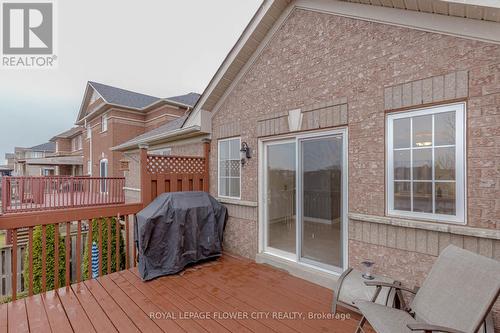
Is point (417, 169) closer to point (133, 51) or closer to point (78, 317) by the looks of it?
point (78, 317)

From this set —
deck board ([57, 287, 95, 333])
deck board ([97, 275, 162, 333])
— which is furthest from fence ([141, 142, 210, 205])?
deck board ([57, 287, 95, 333])

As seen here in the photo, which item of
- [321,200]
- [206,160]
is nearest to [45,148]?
[206,160]

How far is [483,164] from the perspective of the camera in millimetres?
2484

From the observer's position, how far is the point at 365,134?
3.27 m

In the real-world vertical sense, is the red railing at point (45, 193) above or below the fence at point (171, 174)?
below

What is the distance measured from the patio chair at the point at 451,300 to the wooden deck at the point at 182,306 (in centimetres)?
76

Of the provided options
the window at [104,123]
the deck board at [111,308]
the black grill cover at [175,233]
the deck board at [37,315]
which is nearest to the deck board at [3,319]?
the deck board at [37,315]

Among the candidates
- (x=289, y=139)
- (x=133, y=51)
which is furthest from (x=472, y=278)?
(x=133, y=51)

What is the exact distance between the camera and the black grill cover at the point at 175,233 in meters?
3.96

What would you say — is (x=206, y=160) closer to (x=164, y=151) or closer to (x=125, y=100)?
(x=164, y=151)

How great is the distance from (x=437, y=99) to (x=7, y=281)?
13548mm

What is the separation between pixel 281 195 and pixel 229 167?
1522 mm

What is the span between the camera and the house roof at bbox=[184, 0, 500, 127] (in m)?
2.45

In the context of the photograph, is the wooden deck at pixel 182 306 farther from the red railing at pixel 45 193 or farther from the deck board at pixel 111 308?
the red railing at pixel 45 193
